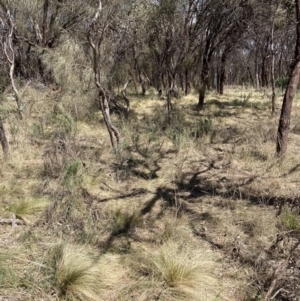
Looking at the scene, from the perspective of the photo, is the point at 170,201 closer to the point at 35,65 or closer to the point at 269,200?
the point at 269,200

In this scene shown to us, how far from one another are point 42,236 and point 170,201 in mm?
1685

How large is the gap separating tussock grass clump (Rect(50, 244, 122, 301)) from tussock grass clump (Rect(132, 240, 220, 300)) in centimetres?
29

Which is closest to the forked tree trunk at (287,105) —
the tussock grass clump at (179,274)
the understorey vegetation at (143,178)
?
the understorey vegetation at (143,178)

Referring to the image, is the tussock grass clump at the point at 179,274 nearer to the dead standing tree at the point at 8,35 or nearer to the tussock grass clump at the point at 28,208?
the tussock grass clump at the point at 28,208

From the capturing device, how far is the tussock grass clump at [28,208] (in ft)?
13.0

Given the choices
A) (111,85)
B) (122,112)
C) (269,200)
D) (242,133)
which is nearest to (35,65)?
(111,85)

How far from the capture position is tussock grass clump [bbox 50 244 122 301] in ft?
8.98

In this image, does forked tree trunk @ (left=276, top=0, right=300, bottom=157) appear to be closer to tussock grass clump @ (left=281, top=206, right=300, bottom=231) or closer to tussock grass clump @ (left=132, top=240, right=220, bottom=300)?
tussock grass clump @ (left=281, top=206, right=300, bottom=231)

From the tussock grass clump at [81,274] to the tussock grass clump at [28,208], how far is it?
989 mm

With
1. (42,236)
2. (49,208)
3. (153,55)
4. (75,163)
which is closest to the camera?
(42,236)

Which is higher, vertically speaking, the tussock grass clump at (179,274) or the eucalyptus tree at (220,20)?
the eucalyptus tree at (220,20)

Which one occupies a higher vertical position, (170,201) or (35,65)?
(35,65)

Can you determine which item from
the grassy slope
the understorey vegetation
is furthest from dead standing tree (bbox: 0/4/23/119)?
the grassy slope

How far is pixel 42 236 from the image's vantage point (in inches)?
144
